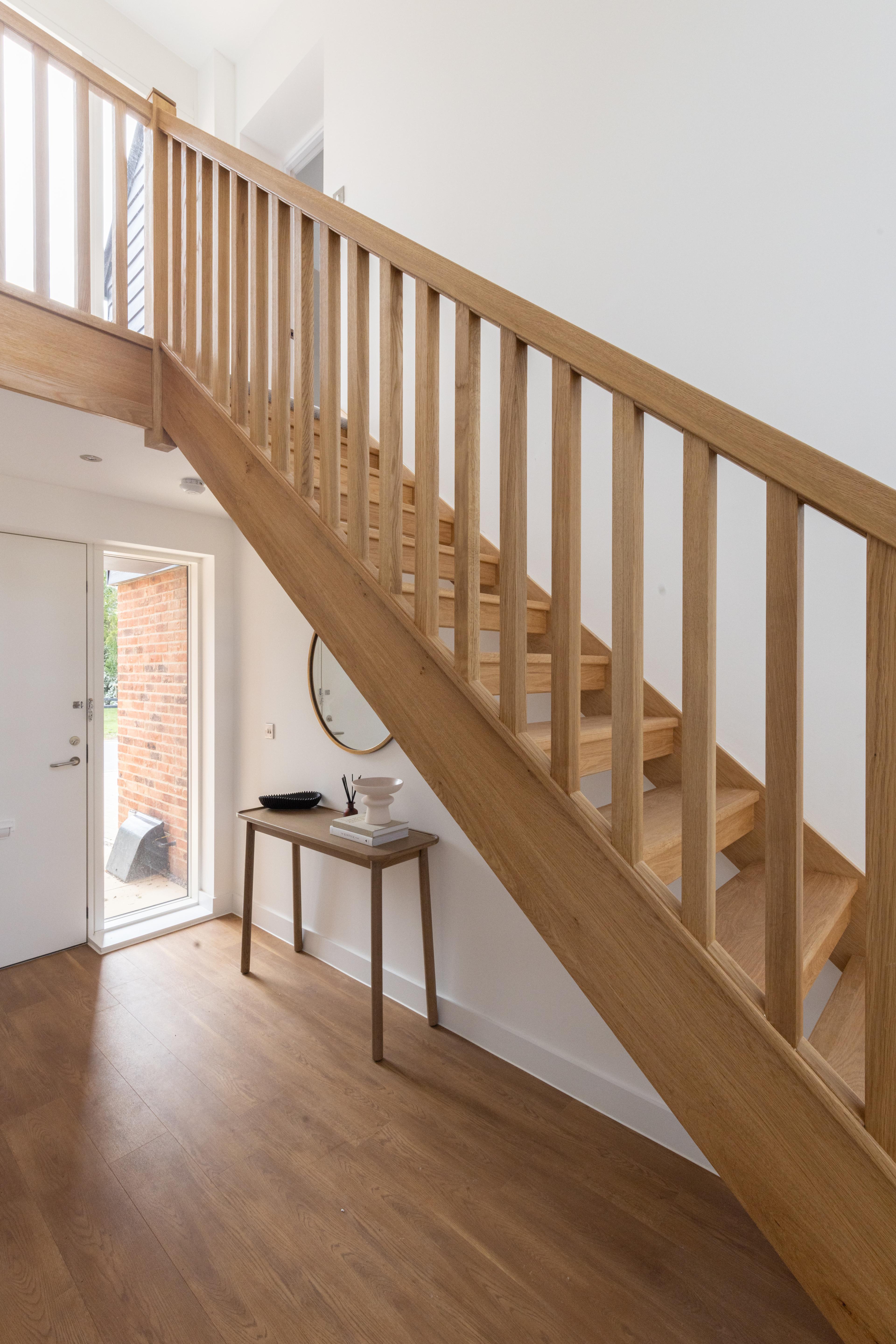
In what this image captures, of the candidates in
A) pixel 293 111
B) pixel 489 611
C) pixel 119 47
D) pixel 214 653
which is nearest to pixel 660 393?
pixel 489 611

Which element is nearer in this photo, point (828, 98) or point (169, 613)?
point (828, 98)

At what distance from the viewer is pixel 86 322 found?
1.99 metres

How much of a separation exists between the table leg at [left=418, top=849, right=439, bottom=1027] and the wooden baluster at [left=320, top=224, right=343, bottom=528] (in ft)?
4.91

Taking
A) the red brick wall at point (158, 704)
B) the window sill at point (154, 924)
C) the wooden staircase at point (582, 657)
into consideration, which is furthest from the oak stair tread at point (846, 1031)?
the red brick wall at point (158, 704)

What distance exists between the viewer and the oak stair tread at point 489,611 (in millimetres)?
1549

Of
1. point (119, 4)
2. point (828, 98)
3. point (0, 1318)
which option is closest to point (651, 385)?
point (828, 98)

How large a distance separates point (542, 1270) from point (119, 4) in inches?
222

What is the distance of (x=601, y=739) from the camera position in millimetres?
1508

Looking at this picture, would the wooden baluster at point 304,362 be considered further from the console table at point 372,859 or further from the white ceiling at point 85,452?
the console table at point 372,859

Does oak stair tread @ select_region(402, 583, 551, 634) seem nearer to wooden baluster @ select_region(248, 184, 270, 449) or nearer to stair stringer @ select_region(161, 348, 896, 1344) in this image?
stair stringer @ select_region(161, 348, 896, 1344)

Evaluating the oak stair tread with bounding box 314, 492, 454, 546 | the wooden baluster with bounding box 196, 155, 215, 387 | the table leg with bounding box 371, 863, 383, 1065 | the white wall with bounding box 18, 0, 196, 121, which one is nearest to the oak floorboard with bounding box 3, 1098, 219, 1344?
the table leg with bounding box 371, 863, 383, 1065

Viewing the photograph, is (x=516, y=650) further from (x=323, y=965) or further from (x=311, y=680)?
(x=323, y=965)

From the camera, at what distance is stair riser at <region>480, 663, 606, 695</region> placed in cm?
147

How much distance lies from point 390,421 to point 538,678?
73 cm
